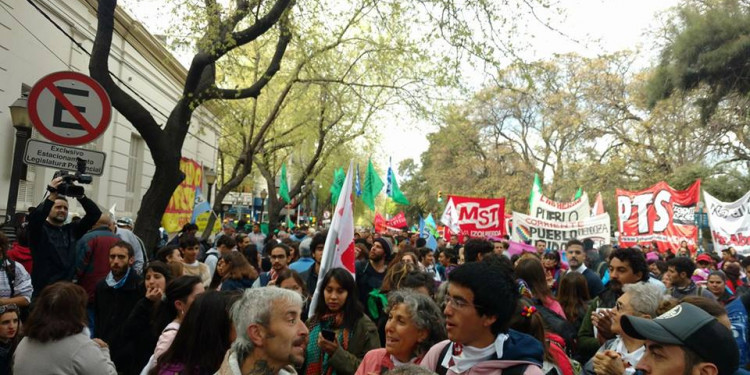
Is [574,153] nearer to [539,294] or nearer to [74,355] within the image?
[539,294]

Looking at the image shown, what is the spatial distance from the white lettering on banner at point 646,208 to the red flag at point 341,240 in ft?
44.3

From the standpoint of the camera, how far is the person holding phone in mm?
4234

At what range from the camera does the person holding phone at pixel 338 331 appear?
4234 millimetres

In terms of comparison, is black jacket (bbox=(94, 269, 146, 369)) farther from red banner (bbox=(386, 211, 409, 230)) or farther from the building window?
red banner (bbox=(386, 211, 409, 230))

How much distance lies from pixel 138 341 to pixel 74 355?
103cm

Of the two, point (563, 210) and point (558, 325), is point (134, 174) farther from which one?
point (558, 325)

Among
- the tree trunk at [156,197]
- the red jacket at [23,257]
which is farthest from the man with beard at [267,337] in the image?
the tree trunk at [156,197]

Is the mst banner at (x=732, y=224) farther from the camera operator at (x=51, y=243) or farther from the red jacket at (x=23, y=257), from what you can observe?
the red jacket at (x=23, y=257)

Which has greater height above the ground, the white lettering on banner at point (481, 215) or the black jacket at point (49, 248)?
the white lettering on banner at point (481, 215)

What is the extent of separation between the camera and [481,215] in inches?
726

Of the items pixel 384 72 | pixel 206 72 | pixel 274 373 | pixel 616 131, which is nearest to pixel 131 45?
pixel 384 72

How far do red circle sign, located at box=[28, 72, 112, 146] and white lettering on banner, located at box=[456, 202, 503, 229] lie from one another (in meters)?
13.6

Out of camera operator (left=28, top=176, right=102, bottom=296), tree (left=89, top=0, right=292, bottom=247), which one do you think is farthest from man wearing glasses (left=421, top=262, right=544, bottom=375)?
tree (left=89, top=0, right=292, bottom=247)

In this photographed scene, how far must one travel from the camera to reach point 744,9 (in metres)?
23.0
